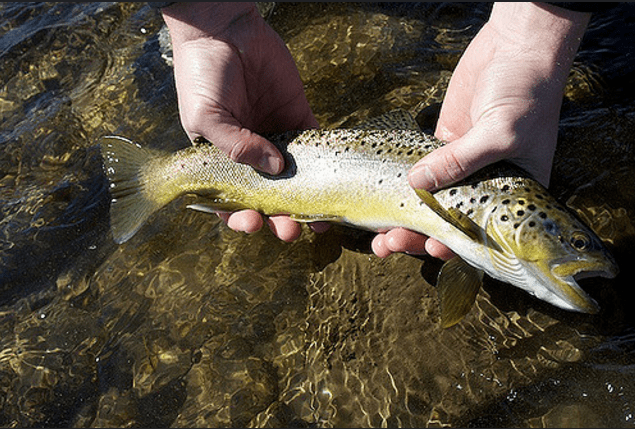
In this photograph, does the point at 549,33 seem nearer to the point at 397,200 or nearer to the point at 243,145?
the point at 397,200

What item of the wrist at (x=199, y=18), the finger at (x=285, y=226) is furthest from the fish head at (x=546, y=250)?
the wrist at (x=199, y=18)

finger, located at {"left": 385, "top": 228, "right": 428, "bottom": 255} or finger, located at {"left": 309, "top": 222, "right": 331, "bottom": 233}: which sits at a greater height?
finger, located at {"left": 385, "top": 228, "right": 428, "bottom": 255}

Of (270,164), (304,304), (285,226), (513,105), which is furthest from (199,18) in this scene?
(513,105)

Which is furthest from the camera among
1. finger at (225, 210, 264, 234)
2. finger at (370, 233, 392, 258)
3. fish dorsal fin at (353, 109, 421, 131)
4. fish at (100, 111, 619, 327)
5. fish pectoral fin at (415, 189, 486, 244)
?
finger at (225, 210, 264, 234)

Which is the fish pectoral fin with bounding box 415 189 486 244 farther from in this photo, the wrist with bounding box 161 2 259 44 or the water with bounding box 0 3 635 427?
the wrist with bounding box 161 2 259 44

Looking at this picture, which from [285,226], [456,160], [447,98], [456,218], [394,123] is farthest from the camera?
[447,98]

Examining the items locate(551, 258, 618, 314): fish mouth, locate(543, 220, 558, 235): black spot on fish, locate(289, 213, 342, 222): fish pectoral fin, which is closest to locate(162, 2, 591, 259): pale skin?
locate(289, 213, 342, 222): fish pectoral fin
